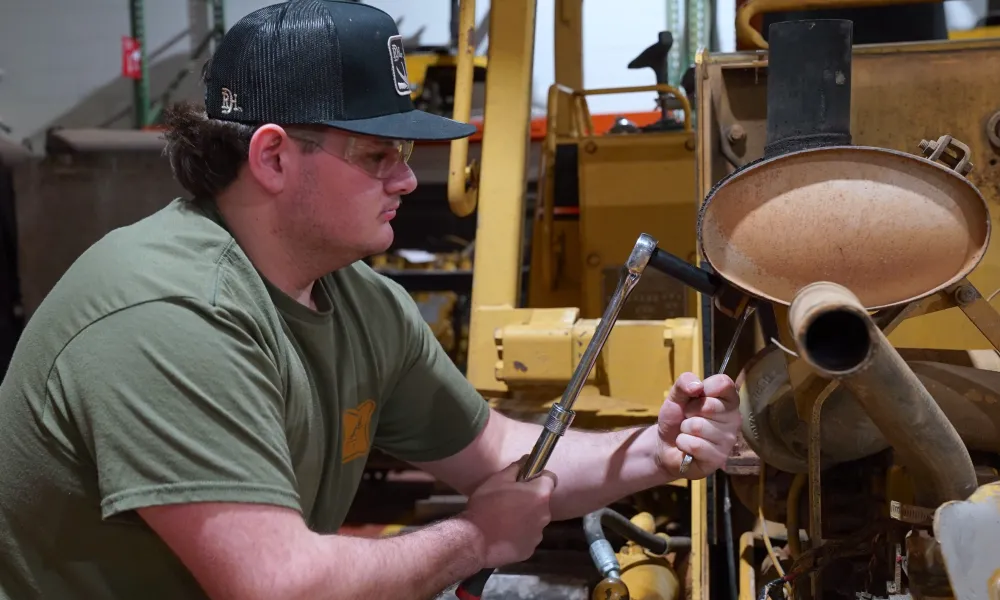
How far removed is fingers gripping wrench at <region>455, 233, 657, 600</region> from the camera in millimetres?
1185

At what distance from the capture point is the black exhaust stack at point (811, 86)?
1.12 metres

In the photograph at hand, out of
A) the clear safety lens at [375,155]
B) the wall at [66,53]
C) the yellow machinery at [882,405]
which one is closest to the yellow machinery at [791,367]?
the yellow machinery at [882,405]

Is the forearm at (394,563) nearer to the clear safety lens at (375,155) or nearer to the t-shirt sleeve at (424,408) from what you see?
the t-shirt sleeve at (424,408)

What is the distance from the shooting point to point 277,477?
1033 millimetres

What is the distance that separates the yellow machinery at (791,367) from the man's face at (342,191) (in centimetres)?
44

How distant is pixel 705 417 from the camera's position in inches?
51.1

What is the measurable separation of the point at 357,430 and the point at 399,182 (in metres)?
0.39

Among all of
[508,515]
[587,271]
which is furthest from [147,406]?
[587,271]

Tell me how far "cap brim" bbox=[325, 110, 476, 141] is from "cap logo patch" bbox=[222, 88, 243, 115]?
0.44ft

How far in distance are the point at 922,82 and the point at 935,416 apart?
110cm

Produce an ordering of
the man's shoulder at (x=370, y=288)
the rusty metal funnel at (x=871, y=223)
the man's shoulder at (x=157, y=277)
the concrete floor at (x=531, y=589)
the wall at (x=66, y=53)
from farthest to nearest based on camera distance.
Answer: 1. the wall at (x=66, y=53)
2. the concrete floor at (x=531, y=589)
3. the man's shoulder at (x=370, y=288)
4. the man's shoulder at (x=157, y=277)
5. the rusty metal funnel at (x=871, y=223)

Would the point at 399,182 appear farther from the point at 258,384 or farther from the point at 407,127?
the point at 258,384

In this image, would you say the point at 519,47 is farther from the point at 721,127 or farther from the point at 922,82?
the point at 922,82

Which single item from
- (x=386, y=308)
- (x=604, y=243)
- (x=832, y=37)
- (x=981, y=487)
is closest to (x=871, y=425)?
(x=981, y=487)
